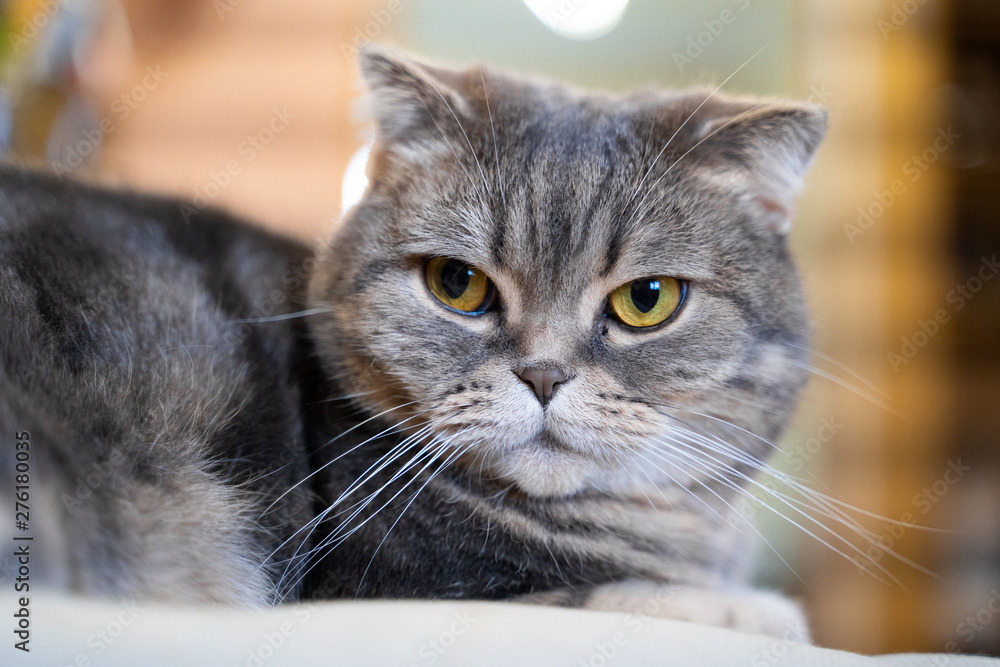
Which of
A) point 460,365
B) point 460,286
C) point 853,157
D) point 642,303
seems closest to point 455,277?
point 460,286

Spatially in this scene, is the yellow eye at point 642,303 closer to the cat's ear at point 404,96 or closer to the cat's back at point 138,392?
the cat's ear at point 404,96

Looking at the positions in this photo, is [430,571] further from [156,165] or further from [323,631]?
[156,165]

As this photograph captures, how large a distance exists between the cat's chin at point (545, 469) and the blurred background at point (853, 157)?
68 cm

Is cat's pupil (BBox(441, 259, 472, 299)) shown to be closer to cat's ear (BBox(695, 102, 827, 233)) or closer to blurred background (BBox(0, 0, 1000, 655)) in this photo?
cat's ear (BBox(695, 102, 827, 233))

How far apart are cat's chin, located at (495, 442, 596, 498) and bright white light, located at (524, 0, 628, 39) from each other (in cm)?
111

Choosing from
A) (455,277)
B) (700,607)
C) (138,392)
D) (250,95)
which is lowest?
(700,607)

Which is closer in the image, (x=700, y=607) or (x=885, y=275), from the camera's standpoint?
(x=700, y=607)

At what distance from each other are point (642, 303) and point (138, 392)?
0.63 metres

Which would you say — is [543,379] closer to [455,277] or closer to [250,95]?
[455,277]

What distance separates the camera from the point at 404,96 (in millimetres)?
923

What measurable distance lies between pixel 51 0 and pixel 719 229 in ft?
4.79

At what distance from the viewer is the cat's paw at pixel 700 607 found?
0.75m

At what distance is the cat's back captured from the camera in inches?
26.5

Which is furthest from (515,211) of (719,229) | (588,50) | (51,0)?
(51,0)
